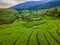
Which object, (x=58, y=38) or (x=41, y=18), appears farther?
(x=41, y=18)

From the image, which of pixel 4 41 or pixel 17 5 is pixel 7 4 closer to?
pixel 17 5

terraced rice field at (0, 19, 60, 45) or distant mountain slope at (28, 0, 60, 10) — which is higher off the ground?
distant mountain slope at (28, 0, 60, 10)

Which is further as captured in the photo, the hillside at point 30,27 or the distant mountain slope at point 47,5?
the distant mountain slope at point 47,5

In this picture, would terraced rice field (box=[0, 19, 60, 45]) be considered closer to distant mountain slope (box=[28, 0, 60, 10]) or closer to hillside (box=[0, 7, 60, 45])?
hillside (box=[0, 7, 60, 45])

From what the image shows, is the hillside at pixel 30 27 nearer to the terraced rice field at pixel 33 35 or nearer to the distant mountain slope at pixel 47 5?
the terraced rice field at pixel 33 35

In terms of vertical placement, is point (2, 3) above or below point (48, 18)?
above

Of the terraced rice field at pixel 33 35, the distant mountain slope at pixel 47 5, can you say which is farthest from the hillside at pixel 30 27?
the distant mountain slope at pixel 47 5

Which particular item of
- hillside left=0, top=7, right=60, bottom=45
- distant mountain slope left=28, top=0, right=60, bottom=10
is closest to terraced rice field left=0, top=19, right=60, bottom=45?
hillside left=0, top=7, right=60, bottom=45

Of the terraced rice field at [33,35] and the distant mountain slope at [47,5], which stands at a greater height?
the distant mountain slope at [47,5]

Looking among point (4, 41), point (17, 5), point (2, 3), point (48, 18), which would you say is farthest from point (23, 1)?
point (4, 41)
